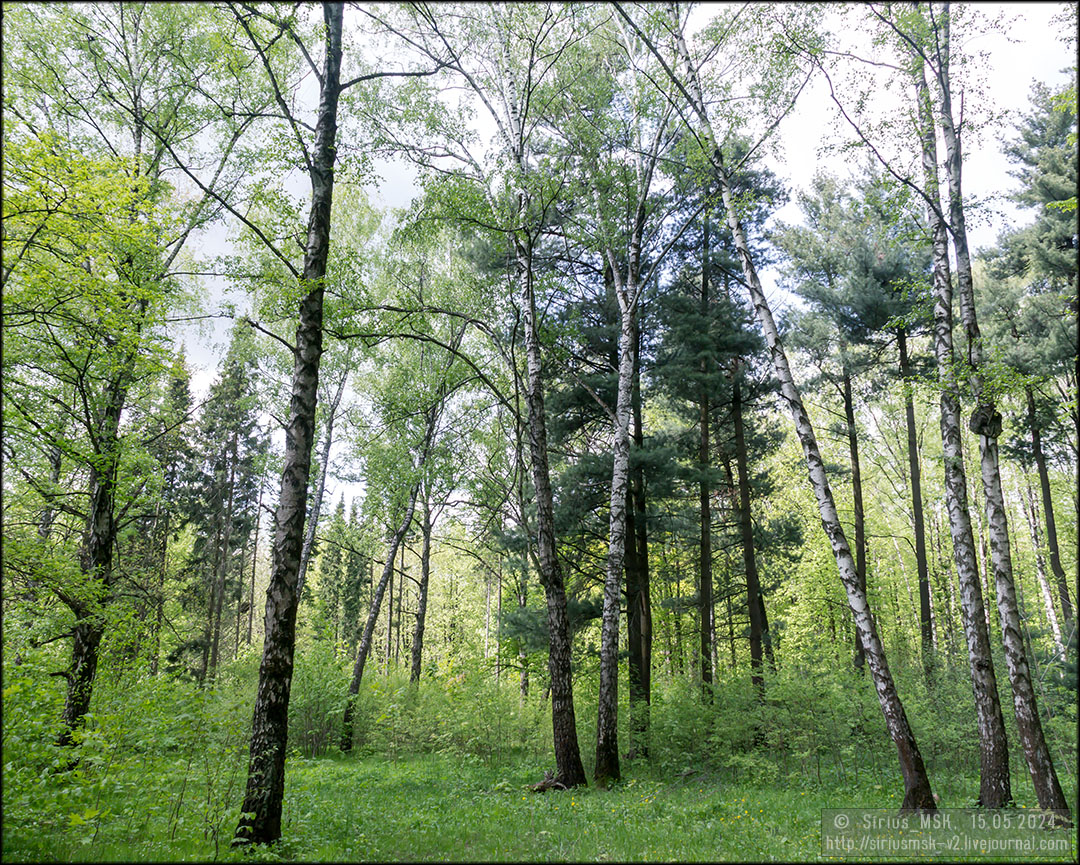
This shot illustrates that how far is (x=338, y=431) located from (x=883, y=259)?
15998 mm

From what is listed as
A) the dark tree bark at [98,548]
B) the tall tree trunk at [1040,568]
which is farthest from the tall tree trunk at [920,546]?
the dark tree bark at [98,548]

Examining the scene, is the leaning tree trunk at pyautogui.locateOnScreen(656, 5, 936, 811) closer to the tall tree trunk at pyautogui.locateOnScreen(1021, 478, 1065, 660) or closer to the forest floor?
the forest floor

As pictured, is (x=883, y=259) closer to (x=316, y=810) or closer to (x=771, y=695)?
(x=771, y=695)

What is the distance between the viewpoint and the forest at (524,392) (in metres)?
5.88

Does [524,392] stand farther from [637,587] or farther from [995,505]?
[995,505]

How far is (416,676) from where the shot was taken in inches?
637

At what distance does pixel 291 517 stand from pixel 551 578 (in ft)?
14.5

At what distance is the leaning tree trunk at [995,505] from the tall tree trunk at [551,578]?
18.3 ft

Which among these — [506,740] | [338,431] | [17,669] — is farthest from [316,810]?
[338,431]

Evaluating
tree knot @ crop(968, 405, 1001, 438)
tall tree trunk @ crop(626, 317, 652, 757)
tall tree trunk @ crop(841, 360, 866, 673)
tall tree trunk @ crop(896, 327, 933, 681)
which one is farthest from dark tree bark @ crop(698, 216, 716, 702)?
tree knot @ crop(968, 405, 1001, 438)

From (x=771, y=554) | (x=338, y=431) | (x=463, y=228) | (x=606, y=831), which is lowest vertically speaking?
(x=606, y=831)

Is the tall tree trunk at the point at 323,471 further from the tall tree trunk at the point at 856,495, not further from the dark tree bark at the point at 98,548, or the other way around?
the tall tree trunk at the point at 856,495

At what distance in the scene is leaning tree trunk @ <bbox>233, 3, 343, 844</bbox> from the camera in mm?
5176

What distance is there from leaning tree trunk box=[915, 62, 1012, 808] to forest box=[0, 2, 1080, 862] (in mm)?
68
